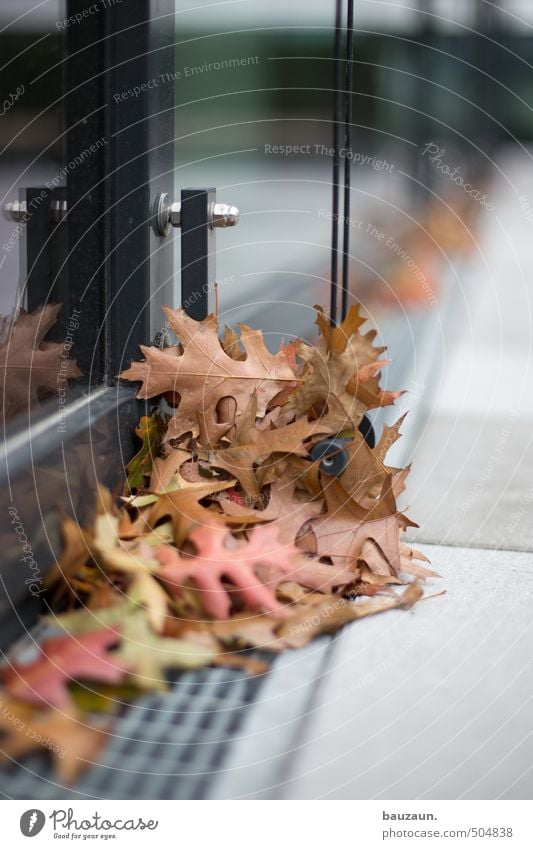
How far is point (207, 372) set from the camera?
2.62ft

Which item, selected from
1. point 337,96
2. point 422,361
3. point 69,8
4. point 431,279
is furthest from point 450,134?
point 69,8

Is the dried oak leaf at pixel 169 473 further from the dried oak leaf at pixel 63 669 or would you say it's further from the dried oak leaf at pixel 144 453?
the dried oak leaf at pixel 63 669

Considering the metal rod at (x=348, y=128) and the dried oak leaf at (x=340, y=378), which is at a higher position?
the metal rod at (x=348, y=128)

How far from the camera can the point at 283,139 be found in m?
1.38

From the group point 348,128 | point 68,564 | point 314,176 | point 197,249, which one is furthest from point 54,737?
point 314,176

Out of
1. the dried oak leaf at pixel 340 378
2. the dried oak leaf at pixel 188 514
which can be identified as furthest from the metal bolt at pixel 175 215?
the dried oak leaf at pixel 188 514

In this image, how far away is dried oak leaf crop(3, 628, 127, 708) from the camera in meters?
0.58

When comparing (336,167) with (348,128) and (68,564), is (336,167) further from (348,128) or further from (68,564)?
(68,564)

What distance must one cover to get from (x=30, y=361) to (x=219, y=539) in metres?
0.18

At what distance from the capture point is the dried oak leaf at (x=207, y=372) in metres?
0.80

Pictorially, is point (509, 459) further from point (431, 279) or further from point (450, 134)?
point (450, 134)

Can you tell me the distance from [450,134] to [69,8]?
13.6ft

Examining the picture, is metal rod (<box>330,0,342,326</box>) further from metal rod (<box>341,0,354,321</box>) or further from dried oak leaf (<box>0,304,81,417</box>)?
dried oak leaf (<box>0,304,81,417</box>)

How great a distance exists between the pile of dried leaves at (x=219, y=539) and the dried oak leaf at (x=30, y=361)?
0.24ft
